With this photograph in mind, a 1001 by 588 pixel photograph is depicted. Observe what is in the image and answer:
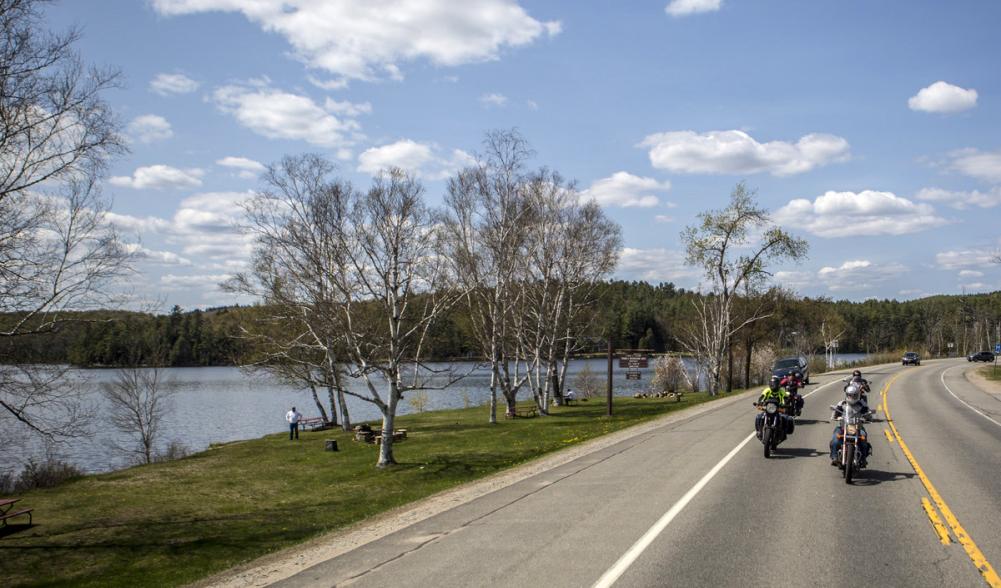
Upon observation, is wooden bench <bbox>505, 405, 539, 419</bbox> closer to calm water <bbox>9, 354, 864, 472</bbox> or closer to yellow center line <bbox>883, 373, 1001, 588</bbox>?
calm water <bbox>9, 354, 864, 472</bbox>

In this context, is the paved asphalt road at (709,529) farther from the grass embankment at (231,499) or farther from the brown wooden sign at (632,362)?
the brown wooden sign at (632,362)

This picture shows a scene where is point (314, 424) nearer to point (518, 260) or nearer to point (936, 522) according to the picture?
point (518, 260)

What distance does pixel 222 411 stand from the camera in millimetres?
59406

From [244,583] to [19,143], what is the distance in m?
11.5

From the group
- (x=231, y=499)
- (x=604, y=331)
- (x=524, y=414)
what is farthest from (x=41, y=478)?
(x=604, y=331)

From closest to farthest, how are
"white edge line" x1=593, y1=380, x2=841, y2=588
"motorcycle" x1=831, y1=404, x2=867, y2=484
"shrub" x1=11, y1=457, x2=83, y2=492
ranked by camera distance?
1. "white edge line" x1=593, y1=380, x2=841, y2=588
2. "motorcycle" x1=831, y1=404, x2=867, y2=484
3. "shrub" x1=11, y1=457, x2=83, y2=492

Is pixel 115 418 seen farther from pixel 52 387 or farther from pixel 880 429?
pixel 880 429

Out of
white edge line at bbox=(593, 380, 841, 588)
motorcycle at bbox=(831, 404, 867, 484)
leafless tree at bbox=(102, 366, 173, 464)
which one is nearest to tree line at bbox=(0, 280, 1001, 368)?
leafless tree at bbox=(102, 366, 173, 464)

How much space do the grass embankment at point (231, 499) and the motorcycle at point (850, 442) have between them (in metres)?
9.68

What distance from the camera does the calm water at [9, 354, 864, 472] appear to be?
39375 millimetres

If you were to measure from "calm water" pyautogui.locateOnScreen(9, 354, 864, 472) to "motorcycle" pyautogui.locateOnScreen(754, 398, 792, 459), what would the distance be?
16172mm

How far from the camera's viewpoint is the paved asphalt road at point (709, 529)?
7430 mm

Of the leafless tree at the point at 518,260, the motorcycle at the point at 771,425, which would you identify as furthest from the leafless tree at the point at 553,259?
the motorcycle at the point at 771,425

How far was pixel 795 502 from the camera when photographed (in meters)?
10.8
